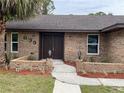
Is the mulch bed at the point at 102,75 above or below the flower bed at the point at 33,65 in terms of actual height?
below

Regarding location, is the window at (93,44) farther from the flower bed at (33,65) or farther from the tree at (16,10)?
the flower bed at (33,65)

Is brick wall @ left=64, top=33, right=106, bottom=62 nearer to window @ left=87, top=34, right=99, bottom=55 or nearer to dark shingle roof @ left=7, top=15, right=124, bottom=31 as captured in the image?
window @ left=87, top=34, right=99, bottom=55

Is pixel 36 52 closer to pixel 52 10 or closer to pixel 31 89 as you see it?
pixel 31 89

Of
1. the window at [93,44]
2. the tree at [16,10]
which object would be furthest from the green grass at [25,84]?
the window at [93,44]

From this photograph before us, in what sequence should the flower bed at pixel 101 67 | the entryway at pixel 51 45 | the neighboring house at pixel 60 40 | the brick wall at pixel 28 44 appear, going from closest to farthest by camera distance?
the flower bed at pixel 101 67, the neighboring house at pixel 60 40, the brick wall at pixel 28 44, the entryway at pixel 51 45

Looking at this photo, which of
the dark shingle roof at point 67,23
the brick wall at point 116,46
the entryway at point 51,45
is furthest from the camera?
the entryway at point 51,45

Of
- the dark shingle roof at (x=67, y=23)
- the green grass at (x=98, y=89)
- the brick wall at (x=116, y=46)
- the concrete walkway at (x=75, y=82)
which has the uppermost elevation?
the dark shingle roof at (x=67, y=23)

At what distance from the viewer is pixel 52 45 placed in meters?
23.4

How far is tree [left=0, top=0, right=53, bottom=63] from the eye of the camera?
639 inches

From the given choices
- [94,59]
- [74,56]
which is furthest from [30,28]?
[94,59]

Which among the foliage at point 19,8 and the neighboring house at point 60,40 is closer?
the foliage at point 19,8

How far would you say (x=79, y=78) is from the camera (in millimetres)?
13734

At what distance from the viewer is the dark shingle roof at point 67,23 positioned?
2220 cm

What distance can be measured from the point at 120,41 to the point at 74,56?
534cm
